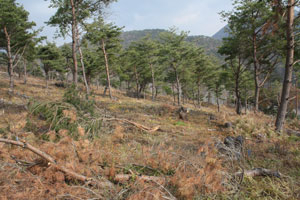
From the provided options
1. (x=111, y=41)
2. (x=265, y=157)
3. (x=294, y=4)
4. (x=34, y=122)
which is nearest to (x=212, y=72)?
(x=111, y=41)

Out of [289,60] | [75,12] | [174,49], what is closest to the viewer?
[289,60]

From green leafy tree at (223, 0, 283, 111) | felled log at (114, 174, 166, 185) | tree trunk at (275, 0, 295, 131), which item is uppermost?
green leafy tree at (223, 0, 283, 111)

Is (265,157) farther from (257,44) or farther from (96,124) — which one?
(257,44)

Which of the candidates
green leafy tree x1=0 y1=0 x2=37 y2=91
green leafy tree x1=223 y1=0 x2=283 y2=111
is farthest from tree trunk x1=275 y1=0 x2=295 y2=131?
green leafy tree x1=0 y1=0 x2=37 y2=91

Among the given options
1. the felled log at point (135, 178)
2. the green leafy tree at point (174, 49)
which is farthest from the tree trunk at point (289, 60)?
the green leafy tree at point (174, 49)

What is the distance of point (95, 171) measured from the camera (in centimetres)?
239

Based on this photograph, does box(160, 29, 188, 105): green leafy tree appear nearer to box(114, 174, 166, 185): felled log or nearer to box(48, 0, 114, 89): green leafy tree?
box(48, 0, 114, 89): green leafy tree

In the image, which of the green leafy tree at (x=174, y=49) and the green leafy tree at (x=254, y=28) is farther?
the green leafy tree at (x=174, y=49)

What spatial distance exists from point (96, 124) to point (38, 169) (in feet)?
6.31

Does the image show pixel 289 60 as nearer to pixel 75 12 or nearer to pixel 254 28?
pixel 254 28

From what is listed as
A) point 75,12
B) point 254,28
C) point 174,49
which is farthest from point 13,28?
point 254,28

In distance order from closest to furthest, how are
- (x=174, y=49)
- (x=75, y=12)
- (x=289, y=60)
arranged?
1. (x=289, y=60)
2. (x=75, y=12)
3. (x=174, y=49)

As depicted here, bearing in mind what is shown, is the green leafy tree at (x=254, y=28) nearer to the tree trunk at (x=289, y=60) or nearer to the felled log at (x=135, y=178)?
the tree trunk at (x=289, y=60)

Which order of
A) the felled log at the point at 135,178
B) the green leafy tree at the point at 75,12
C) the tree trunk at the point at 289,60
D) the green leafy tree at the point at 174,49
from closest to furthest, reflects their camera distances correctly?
the felled log at the point at 135,178 → the tree trunk at the point at 289,60 → the green leafy tree at the point at 75,12 → the green leafy tree at the point at 174,49
